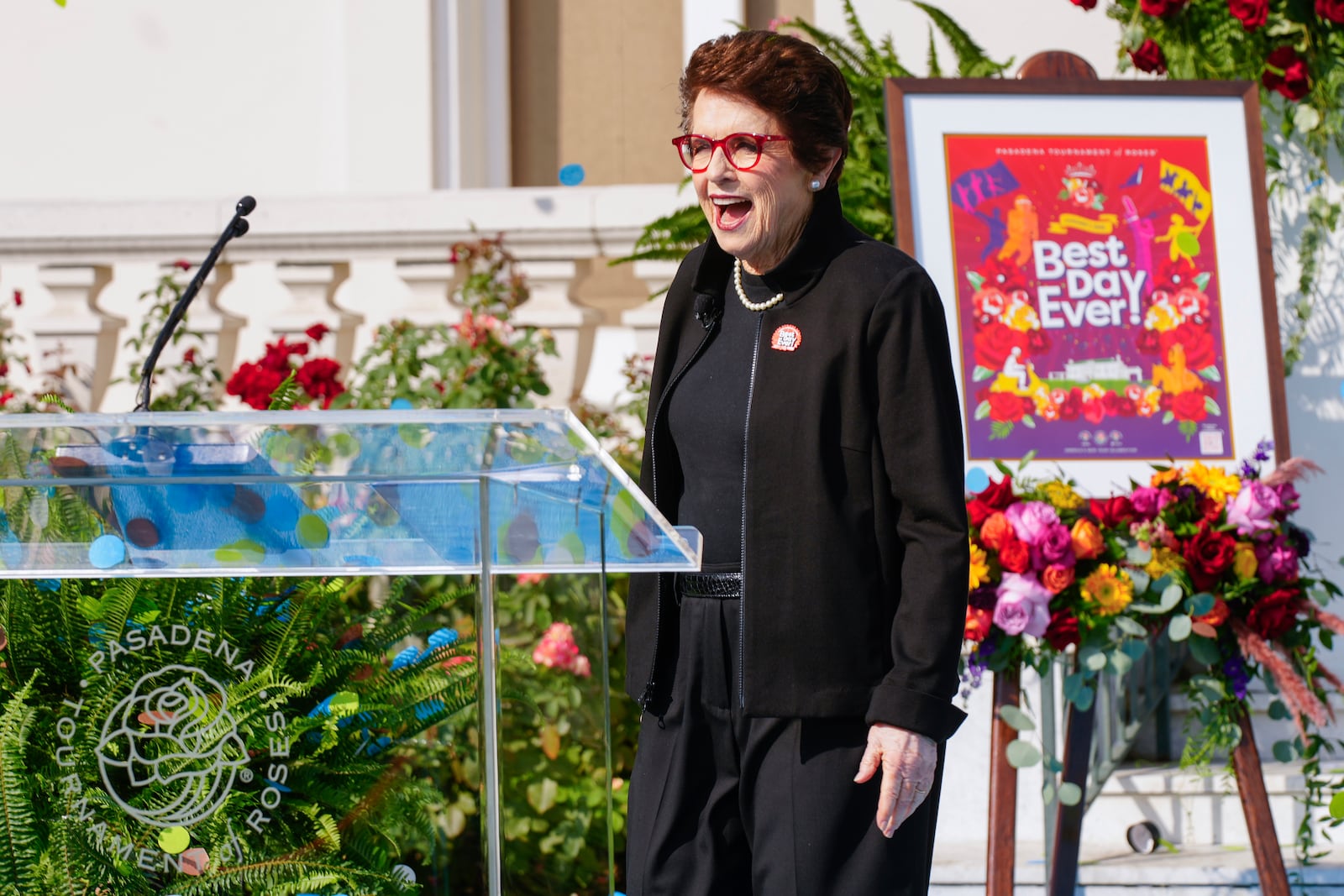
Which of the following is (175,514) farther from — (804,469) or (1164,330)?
(1164,330)

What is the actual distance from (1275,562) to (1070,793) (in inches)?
23.8

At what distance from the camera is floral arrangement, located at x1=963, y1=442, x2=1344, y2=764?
2557mm

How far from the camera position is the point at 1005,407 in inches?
115

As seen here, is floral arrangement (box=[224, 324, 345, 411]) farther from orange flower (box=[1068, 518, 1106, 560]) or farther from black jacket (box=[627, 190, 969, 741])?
black jacket (box=[627, 190, 969, 741])

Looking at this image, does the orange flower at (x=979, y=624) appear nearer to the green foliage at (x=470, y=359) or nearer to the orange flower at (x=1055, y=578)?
the orange flower at (x=1055, y=578)

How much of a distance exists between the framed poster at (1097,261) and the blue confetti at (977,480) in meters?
0.07

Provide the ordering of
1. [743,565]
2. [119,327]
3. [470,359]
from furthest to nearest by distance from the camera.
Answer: [119,327], [470,359], [743,565]

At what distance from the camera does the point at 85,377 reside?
434 cm

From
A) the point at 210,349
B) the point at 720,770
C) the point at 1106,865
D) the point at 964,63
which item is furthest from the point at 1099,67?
the point at 720,770

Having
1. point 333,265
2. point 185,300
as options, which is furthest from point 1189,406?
point 333,265

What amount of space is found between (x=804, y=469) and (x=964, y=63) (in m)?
2.45

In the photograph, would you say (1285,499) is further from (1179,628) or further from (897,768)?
(897,768)

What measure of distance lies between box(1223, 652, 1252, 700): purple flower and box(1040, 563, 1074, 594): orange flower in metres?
0.43

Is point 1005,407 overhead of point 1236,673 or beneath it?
overhead
